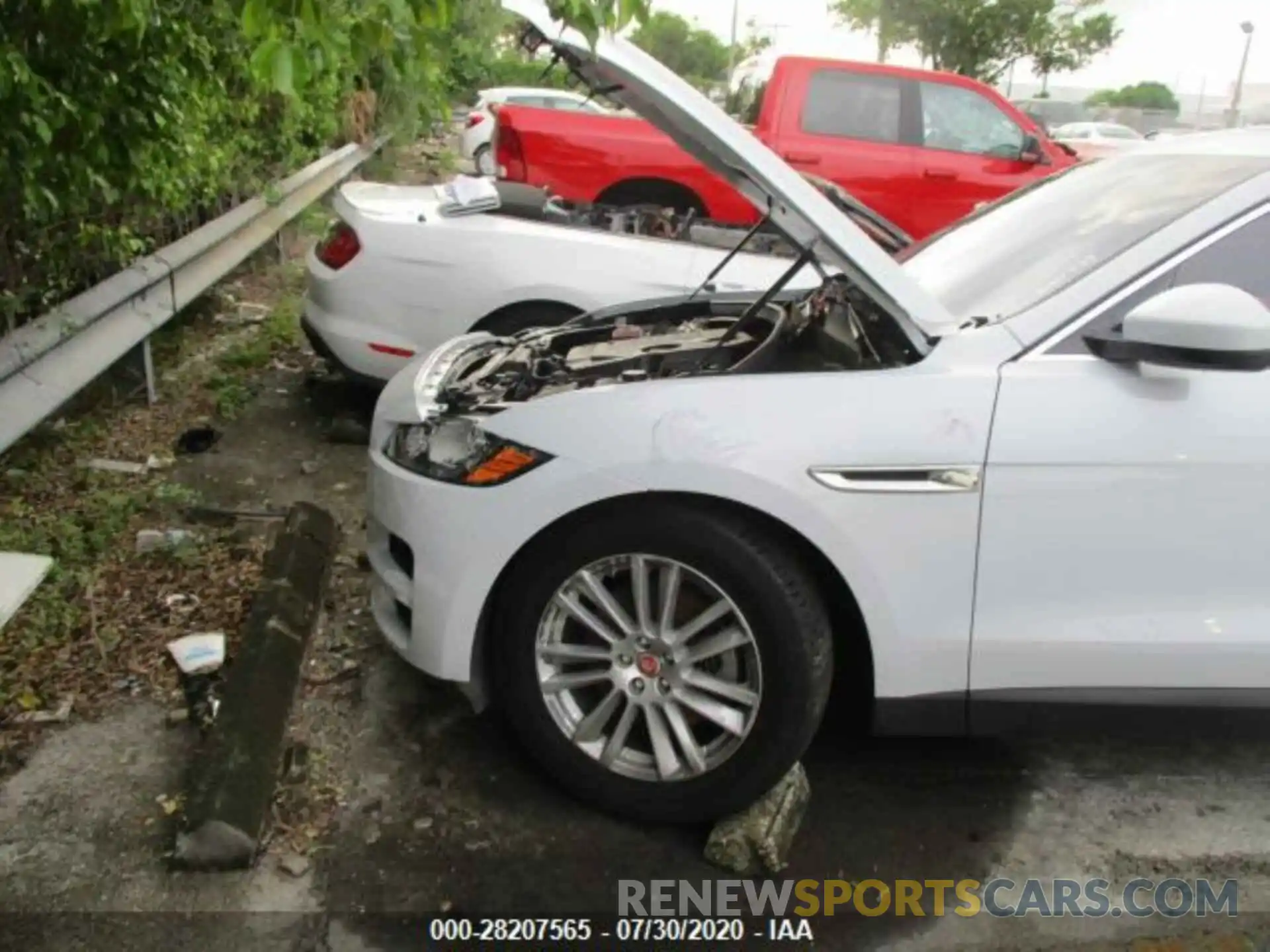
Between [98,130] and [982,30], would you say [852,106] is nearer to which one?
[98,130]

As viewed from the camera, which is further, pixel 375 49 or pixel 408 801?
pixel 408 801

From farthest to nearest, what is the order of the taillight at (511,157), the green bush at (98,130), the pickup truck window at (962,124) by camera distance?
the pickup truck window at (962,124) → the taillight at (511,157) → the green bush at (98,130)

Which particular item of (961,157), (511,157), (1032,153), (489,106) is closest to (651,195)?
(511,157)

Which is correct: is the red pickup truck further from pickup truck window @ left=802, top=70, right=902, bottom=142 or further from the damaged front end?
the damaged front end

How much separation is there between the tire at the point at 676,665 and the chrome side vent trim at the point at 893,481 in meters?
0.21

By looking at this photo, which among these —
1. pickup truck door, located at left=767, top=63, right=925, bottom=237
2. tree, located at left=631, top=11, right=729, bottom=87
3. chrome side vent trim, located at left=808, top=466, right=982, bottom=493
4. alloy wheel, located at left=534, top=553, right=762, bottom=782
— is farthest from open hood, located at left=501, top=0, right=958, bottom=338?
tree, located at left=631, top=11, right=729, bottom=87

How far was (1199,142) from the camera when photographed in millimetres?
3521

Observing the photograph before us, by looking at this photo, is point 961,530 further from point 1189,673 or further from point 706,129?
point 706,129

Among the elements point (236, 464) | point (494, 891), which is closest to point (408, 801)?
point (494, 891)

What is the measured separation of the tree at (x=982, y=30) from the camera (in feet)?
88.2

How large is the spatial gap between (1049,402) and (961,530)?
14.1 inches

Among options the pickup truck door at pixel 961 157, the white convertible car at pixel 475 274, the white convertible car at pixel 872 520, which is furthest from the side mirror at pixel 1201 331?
the pickup truck door at pixel 961 157

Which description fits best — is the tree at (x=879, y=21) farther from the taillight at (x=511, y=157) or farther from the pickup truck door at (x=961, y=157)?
the taillight at (x=511, y=157)

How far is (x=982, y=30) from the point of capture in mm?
26969
